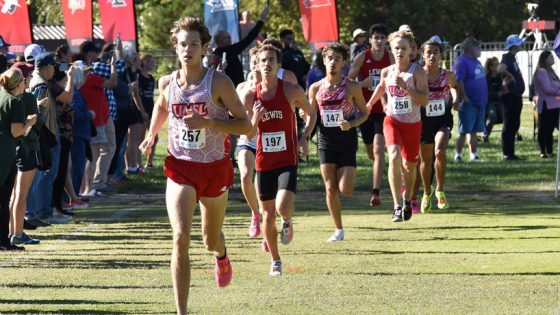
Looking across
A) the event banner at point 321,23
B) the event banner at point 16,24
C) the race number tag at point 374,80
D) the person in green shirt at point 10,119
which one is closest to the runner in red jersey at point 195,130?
the person in green shirt at point 10,119

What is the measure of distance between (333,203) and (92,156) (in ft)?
17.8

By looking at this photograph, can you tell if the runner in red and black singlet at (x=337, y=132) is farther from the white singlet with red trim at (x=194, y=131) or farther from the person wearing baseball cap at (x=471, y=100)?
the person wearing baseball cap at (x=471, y=100)

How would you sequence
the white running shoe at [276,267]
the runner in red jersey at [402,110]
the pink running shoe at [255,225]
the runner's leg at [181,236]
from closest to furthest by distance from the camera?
the runner's leg at [181,236]
the white running shoe at [276,267]
the pink running shoe at [255,225]
the runner in red jersey at [402,110]

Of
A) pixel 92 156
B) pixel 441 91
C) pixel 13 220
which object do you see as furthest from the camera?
pixel 92 156

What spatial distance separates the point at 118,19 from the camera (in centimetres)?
2216

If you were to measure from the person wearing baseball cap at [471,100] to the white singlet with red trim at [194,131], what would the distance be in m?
14.2

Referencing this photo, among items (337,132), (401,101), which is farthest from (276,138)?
(401,101)

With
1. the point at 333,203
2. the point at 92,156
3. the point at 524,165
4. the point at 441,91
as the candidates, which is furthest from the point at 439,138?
the point at 524,165

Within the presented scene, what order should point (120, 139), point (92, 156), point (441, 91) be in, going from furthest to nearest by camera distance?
point (120, 139) < point (92, 156) < point (441, 91)

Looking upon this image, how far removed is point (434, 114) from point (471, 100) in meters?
7.08

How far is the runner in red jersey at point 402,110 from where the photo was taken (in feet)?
48.6

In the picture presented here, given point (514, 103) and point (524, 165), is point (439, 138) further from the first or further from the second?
point (514, 103)

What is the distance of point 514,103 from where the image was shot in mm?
24859

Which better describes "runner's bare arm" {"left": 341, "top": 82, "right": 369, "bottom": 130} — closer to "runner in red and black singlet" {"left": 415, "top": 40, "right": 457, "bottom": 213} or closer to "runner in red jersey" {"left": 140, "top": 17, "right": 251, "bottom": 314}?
"runner in red and black singlet" {"left": 415, "top": 40, "right": 457, "bottom": 213}
